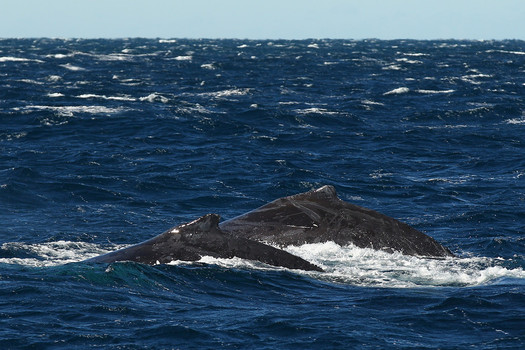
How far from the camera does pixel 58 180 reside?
99.2 feet

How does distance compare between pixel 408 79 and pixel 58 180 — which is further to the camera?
pixel 408 79

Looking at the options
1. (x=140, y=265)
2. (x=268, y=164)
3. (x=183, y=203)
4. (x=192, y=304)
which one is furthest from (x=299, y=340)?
(x=268, y=164)

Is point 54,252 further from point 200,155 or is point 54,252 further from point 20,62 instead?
point 20,62

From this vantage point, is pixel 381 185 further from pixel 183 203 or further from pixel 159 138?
pixel 159 138

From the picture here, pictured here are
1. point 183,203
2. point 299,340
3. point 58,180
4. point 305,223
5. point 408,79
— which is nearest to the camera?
point 299,340

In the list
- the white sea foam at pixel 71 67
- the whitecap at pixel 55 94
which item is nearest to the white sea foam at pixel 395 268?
the whitecap at pixel 55 94

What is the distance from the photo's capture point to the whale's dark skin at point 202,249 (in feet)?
58.9

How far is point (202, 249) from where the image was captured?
59.1ft

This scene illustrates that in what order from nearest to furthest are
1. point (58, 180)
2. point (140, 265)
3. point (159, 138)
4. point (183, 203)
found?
point (140, 265)
point (183, 203)
point (58, 180)
point (159, 138)

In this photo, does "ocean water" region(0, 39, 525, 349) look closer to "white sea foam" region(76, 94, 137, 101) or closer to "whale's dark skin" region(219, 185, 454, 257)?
"white sea foam" region(76, 94, 137, 101)

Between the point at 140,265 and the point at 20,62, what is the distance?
92955mm

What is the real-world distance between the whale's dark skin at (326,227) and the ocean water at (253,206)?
359 millimetres

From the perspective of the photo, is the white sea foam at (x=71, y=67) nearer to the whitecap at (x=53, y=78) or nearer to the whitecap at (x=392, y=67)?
the whitecap at (x=53, y=78)

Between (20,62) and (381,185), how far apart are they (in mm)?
82407
